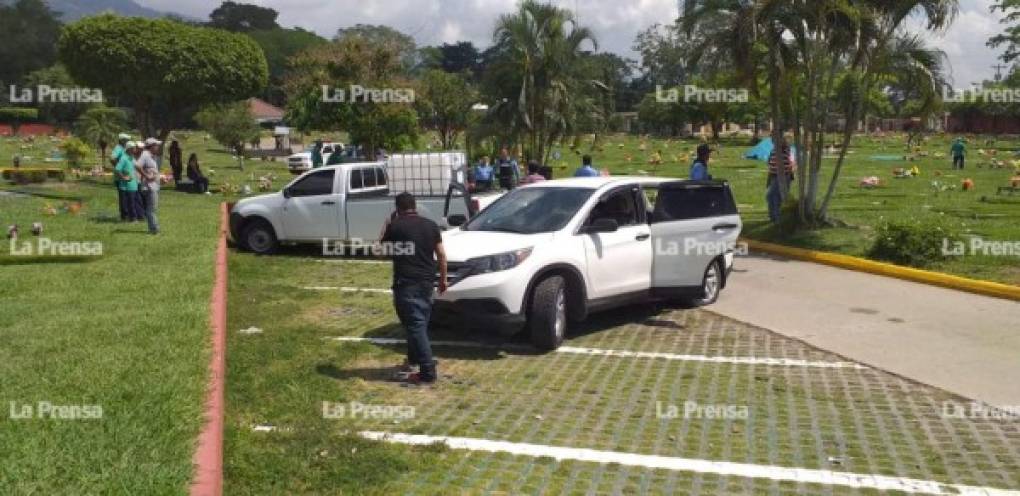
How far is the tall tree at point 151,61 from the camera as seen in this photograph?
978 inches

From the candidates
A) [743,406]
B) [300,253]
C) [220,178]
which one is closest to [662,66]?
[220,178]

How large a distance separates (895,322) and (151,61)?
870 inches

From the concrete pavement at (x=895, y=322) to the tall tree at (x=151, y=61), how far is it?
18.8m

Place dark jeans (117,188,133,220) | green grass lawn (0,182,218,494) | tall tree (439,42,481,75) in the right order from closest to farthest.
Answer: green grass lawn (0,182,218,494) → dark jeans (117,188,133,220) → tall tree (439,42,481,75)

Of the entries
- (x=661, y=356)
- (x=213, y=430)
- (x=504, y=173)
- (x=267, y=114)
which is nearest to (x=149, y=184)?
(x=504, y=173)

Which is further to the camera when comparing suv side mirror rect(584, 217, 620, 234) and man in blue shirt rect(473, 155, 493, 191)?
man in blue shirt rect(473, 155, 493, 191)

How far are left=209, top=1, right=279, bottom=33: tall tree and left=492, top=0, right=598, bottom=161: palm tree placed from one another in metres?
114

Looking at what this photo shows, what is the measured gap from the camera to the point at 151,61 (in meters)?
25.2

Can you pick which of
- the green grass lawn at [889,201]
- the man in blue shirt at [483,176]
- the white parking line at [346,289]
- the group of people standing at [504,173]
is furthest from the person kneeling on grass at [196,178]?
the white parking line at [346,289]

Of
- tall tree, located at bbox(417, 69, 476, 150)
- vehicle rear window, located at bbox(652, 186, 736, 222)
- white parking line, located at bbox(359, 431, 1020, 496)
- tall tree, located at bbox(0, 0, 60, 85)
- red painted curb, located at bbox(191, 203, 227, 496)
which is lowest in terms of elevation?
white parking line, located at bbox(359, 431, 1020, 496)

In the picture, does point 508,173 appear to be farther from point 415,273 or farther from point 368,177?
point 415,273

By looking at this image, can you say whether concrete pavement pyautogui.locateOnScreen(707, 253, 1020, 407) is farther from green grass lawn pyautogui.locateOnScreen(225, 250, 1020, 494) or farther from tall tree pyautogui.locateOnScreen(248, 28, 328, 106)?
tall tree pyautogui.locateOnScreen(248, 28, 328, 106)

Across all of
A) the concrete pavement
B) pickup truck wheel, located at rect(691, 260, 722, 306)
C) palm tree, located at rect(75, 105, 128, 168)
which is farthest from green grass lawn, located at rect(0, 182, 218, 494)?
palm tree, located at rect(75, 105, 128, 168)

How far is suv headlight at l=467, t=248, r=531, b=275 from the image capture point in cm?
795
